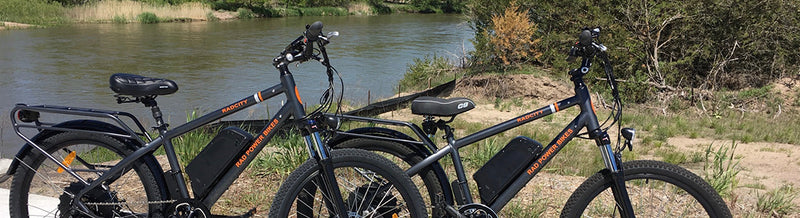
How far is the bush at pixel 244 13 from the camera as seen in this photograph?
39844mm

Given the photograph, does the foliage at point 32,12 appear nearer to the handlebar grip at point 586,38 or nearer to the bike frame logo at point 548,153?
the bike frame logo at point 548,153

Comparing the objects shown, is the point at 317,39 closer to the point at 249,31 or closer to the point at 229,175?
the point at 229,175

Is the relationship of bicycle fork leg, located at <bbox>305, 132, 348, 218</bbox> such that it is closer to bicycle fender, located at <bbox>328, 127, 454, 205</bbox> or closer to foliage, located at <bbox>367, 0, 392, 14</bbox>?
bicycle fender, located at <bbox>328, 127, 454, 205</bbox>

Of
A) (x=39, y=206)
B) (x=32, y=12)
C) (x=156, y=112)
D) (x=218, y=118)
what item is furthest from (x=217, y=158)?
(x=32, y=12)

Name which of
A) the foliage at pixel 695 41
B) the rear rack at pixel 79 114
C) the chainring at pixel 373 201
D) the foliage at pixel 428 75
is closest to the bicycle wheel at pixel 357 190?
the chainring at pixel 373 201

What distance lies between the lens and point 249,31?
30.3 metres

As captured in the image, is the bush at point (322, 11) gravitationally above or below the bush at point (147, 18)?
above

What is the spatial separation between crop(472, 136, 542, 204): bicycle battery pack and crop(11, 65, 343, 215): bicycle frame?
2.38 feet

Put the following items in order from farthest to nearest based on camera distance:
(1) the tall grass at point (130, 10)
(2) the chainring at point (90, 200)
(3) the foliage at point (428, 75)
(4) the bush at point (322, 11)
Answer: (4) the bush at point (322, 11) < (1) the tall grass at point (130, 10) < (3) the foliage at point (428, 75) < (2) the chainring at point (90, 200)

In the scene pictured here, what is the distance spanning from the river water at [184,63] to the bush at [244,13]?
27.9ft

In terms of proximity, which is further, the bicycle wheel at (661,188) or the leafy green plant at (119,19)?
the leafy green plant at (119,19)

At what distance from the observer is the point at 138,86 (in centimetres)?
300

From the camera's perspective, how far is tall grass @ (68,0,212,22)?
3212 centimetres

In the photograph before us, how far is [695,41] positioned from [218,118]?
11998 millimetres
